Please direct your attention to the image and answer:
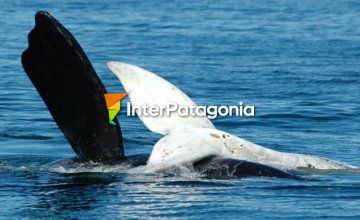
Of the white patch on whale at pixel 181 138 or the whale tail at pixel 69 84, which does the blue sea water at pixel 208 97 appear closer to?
the white patch on whale at pixel 181 138

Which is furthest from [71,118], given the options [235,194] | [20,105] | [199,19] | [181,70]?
[199,19]

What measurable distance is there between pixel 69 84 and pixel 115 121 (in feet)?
2.32

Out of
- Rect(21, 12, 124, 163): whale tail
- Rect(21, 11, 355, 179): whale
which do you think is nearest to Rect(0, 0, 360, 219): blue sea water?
Rect(21, 11, 355, 179): whale

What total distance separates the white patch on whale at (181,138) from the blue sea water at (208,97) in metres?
0.24

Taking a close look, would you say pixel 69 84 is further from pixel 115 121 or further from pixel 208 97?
pixel 208 97

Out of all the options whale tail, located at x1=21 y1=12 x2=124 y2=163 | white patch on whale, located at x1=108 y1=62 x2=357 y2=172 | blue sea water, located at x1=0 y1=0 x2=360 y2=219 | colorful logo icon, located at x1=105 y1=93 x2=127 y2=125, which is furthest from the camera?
colorful logo icon, located at x1=105 y1=93 x2=127 y2=125

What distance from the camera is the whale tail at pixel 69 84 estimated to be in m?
11.8

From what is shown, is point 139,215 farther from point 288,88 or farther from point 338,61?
point 338,61

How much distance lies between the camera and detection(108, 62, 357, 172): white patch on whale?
11.6 m

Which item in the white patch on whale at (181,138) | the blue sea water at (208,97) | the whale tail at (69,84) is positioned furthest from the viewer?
the whale tail at (69,84)

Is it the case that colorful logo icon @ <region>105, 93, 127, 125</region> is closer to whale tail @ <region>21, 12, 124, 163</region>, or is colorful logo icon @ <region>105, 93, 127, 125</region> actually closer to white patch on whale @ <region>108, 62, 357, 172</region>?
whale tail @ <region>21, 12, 124, 163</region>

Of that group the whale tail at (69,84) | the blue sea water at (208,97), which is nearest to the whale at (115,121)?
the whale tail at (69,84)

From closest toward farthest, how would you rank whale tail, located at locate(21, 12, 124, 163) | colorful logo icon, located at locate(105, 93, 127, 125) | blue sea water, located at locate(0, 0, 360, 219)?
1. blue sea water, located at locate(0, 0, 360, 219)
2. whale tail, located at locate(21, 12, 124, 163)
3. colorful logo icon, located at locate(105, 93, 127, 125)

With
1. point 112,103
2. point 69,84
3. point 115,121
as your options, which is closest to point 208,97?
point 115,121
